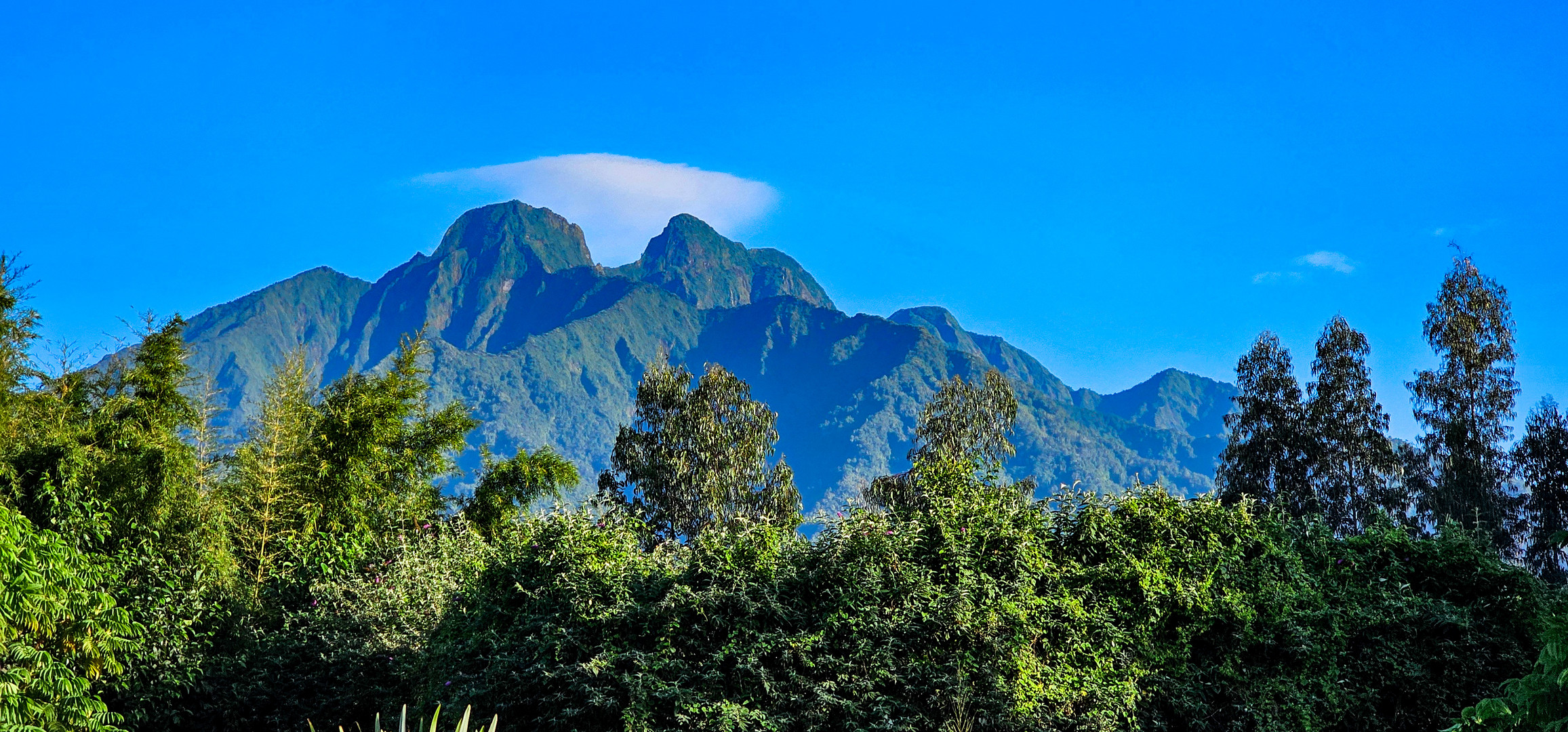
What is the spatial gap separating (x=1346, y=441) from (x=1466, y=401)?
237cm

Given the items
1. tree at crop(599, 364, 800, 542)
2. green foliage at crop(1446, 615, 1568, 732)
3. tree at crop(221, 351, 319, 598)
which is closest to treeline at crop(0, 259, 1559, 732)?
tree at crop(221, 351, 319, 598)

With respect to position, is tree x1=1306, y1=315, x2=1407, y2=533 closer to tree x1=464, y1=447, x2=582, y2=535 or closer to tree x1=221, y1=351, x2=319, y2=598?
tree x1=464, y1=447, x2=582, y2=535

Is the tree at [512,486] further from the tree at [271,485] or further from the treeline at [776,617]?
the treeline at [776,617]

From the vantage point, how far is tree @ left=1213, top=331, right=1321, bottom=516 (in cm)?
2267

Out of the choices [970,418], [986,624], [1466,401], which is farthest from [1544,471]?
[986,624]

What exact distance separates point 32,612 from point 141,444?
3.50 meters

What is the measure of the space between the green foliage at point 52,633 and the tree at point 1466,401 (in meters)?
21.1

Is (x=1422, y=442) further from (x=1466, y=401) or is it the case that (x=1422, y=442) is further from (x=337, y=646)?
(x=337, y=646)

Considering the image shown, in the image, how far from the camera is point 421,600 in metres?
9.00

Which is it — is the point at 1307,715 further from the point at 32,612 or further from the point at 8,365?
the point at 8,365

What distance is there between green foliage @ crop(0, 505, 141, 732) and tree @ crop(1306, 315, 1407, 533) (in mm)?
21544

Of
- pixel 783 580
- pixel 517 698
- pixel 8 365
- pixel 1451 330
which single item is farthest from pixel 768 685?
pixel 1451 330

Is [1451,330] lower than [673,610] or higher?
higher

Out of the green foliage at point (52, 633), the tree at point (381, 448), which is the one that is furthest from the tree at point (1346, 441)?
the green foliage at point (52, 633)
